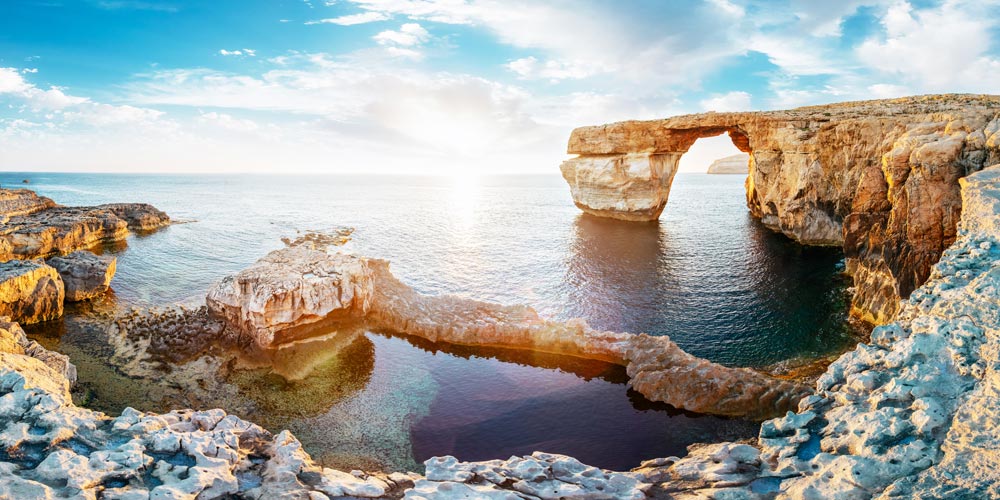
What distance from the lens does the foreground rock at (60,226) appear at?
4175cm

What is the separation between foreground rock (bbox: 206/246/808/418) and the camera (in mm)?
19047

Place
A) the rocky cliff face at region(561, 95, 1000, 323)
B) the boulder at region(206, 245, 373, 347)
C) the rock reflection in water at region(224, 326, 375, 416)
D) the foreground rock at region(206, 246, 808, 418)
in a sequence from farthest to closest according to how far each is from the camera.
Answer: the boulder at region(206, 245, 373, 347) < the rocky cliff face at region(561, 95, 1000, 323) < the rock reflection in water at region(224, 326, 375, 416) < the foreground rock at region(206, 246, 808, 418)

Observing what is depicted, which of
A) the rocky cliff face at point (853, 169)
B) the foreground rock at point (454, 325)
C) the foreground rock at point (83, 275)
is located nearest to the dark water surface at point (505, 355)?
the foreground rock at point (454, 325)

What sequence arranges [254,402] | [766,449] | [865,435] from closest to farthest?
[865,435] → [766,449] → [254,402]

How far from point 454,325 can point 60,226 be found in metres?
48.2

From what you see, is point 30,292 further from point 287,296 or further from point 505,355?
point 505,355

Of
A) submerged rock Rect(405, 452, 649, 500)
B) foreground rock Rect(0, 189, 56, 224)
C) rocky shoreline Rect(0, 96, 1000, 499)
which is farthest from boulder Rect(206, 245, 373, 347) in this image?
foreground rock Rect(0, 189, 56, 224)

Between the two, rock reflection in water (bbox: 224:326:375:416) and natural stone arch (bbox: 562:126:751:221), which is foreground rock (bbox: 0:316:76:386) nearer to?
rock reflection in water (bbox: 224:326:375:416)

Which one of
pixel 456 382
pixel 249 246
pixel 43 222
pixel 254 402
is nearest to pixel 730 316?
pixel 456 382

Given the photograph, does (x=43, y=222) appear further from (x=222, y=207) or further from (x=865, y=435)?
(x=865, y=435)

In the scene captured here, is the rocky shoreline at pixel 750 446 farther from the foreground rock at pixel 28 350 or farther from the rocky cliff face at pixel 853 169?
the rocky cliff face at pixel 853 169

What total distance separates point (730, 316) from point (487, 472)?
21.7 metres

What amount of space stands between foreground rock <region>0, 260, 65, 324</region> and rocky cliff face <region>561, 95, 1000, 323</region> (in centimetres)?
4592

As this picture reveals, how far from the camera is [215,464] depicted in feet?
34.6
